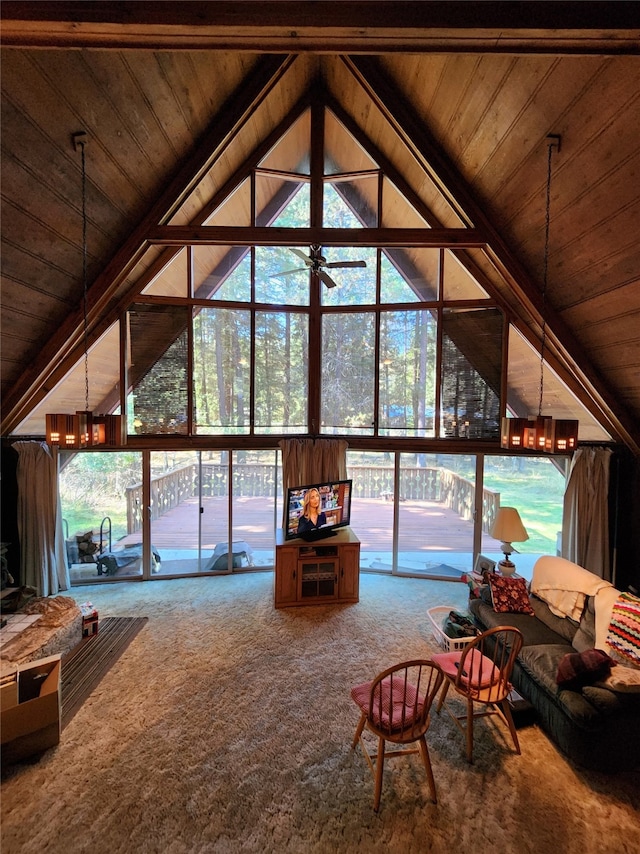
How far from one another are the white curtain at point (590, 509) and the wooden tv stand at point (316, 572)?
304cm

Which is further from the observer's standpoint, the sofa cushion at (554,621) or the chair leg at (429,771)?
the sofa cushion at (554,621)

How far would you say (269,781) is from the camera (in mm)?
2557

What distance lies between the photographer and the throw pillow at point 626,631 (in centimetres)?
292

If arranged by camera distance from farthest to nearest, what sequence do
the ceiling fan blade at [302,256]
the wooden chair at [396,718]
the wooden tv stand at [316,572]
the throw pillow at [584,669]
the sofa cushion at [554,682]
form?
1. the wooden tv stand at [316,572]
2. the ceiling fan blade at [302,256]
3. the throw pillow at [584,669]
4. the sofa cushion at [554,682]
5. the wooden chair at [396,718]

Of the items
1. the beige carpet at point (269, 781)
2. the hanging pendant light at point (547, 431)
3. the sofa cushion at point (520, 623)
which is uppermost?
the hanging pendant light at point (547, 431)

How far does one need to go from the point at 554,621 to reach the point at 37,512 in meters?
6.33

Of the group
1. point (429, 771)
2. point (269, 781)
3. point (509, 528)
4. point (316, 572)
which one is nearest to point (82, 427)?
point (269, 781)

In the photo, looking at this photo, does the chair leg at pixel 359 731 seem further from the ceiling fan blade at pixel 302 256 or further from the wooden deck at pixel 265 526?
the ceiling fan blade at pixel 302 256

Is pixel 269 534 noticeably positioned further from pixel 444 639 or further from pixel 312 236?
pixel 312 236

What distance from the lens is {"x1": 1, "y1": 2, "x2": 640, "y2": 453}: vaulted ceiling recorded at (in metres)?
1.76

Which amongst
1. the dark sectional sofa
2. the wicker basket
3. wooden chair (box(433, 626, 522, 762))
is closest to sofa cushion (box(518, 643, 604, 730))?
the dark sectional sofa

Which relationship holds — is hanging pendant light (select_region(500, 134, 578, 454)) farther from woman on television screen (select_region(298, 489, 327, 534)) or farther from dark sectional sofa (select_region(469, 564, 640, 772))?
woman on television screen (select_region(298, 489, 327, 534))

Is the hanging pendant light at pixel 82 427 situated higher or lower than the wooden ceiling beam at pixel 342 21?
lower

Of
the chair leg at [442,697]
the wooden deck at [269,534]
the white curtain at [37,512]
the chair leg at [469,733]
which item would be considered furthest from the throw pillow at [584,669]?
the white curtain at [37,512]
